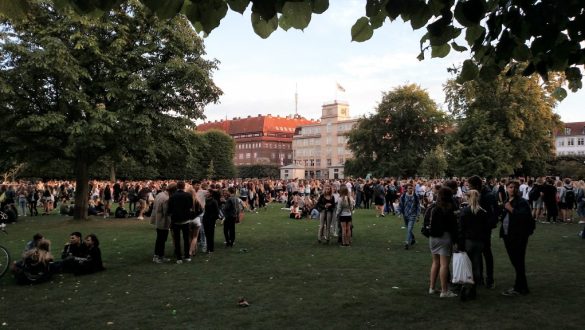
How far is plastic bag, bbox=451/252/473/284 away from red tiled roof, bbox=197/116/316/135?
146m

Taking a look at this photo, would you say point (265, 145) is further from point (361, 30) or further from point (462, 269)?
point (361, 30)

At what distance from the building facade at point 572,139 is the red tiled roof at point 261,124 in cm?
7651

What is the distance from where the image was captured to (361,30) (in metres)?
4.04

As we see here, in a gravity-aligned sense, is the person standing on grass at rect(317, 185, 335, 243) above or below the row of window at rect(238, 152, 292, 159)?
below

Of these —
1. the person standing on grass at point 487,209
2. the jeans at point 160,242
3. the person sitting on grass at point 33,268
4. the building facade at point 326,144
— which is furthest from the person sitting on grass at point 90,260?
the building facade at point 326,144

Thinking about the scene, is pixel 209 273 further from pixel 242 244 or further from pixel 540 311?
pixel 540 311

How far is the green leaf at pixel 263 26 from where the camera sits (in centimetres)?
359

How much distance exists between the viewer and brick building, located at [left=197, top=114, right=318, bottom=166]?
500 ft

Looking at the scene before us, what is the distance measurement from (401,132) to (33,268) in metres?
62.7

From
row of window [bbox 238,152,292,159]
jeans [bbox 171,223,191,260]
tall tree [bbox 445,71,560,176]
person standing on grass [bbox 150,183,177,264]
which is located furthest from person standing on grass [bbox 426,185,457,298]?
row of window [bbox 238,152,292,159]

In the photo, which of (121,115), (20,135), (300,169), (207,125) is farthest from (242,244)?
(207,125)

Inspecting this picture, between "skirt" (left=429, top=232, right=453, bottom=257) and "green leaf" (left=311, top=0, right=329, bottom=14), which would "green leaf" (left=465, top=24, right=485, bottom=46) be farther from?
"skirt" (left=429, top=232, right=453, bottom=257)

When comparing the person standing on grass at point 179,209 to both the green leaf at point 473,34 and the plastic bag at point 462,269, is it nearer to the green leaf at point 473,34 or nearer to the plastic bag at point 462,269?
the plastic bag at point 462,269

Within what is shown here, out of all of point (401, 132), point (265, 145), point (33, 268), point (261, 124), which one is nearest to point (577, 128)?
point (401, 132)
